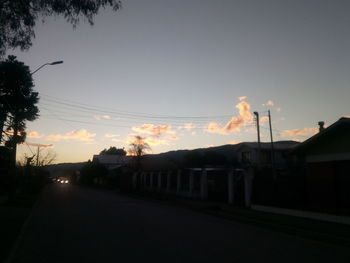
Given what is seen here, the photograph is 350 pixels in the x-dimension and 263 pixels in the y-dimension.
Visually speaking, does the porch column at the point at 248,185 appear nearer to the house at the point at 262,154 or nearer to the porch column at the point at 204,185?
the porch column at the point at 204,185

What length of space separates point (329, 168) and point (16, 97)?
22234 millimetres

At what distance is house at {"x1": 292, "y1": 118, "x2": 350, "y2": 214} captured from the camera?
15352 mm

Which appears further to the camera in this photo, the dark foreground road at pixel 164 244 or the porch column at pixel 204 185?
the porch column at pixel 204 185

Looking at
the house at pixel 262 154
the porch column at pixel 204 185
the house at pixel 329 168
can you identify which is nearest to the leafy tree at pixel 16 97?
the porch column at pixel 204 185

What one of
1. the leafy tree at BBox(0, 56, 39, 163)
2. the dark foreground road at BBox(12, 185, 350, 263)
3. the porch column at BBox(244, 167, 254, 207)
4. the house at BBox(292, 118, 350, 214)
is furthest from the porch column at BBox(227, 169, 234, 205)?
the leafy tree at BBox(0, 56, 39, 163)

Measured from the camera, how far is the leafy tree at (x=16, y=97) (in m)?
24.7

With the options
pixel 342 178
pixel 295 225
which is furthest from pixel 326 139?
pixel 295 225

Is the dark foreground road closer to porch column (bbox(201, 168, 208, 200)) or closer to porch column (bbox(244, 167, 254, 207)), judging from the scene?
porch column (bbox(244, 167, 254, 207))

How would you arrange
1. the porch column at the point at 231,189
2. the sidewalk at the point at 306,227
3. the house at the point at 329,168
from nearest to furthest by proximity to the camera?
the sidewalk at the point at 306,227 < the house at the point at 329,168 < the porch column at the point at 231,189

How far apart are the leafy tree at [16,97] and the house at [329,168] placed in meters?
19.3

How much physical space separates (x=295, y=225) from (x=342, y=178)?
421 centimetres

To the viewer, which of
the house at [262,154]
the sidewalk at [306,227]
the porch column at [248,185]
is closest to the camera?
the sidewalk at [306,227]

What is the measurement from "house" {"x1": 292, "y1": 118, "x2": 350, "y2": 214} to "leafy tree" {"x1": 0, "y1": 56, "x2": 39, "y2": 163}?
19280 millimetres

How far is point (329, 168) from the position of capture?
16438 millimetres
